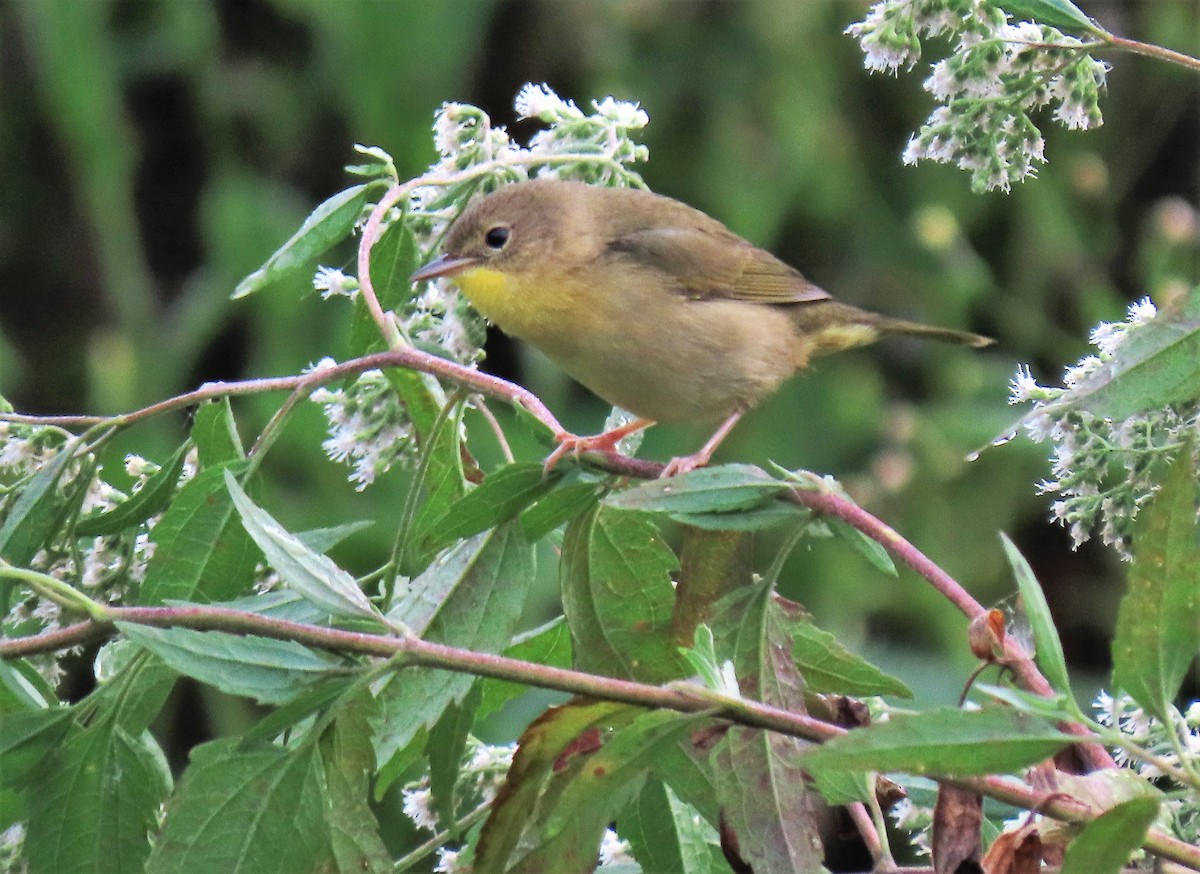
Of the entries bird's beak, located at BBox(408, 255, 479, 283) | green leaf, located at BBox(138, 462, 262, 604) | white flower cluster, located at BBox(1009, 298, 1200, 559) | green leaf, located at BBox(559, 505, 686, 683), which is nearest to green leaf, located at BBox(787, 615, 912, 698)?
green leaf, located at BBox(559, 505, 686, 683)

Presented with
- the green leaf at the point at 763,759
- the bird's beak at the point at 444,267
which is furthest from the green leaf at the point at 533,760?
the bird's beak at the point at 444,267

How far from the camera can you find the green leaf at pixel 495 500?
5.09 feet

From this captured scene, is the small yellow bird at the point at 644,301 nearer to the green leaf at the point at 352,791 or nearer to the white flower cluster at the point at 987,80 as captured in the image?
the white flower cluster at the point at 987,80

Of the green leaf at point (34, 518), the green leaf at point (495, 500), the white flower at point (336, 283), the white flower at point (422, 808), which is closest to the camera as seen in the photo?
the green leaf at point (495, 500)

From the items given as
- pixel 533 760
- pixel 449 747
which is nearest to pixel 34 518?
pixel 449 747

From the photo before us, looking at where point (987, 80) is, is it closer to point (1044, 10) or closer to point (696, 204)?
point (1044, 10)

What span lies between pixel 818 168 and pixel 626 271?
8.94 feet

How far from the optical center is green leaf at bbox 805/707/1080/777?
3.51 ft

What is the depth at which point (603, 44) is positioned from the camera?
5805 millimetres

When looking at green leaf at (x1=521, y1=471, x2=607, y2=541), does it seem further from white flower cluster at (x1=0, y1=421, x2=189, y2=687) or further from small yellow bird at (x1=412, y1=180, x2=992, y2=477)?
small yellow bird at (x1=412, y1=180, x2=992, y2=477)

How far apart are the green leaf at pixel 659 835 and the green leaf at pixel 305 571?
15.6 inches

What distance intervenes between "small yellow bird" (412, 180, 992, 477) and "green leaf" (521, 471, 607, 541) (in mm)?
969

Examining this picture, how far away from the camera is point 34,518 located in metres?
1.70

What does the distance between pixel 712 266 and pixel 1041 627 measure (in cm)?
200
